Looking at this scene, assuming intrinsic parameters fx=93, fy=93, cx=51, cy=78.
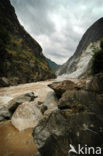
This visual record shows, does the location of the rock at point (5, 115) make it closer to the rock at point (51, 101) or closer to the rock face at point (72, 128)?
the rock at point (51, 101)

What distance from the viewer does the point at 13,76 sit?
96.2ft

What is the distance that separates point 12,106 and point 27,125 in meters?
2.60

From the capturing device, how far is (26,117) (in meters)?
6.04

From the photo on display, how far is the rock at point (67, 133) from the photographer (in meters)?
3.10

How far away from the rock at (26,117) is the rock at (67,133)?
7.20ft

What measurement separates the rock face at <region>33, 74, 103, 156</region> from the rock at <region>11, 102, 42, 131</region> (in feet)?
7.09

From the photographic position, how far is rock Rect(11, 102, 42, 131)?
5.75 m

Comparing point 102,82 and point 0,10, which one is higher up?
point 0,10

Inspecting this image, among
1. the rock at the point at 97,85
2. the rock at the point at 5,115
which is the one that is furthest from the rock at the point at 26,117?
the rock at the point at 97,85

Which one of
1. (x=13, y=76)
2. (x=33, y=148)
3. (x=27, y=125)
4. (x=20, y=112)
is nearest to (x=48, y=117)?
(x=33, y=148)

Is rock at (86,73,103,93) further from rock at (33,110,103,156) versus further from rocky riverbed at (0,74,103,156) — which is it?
rock at (33,110,103,156)

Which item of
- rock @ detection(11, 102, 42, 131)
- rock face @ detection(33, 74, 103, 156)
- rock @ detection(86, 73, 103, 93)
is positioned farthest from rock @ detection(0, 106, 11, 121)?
rock @ detection(86, 73, 103, 93)

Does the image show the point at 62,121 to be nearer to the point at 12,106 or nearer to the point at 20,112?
the point at 20,112

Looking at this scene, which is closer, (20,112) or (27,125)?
(27,125)
